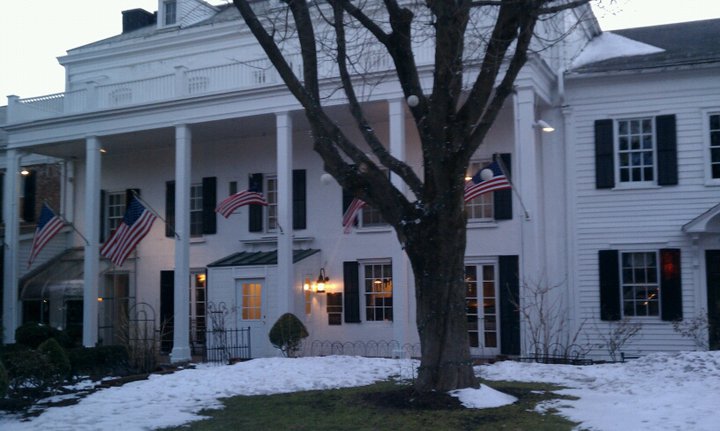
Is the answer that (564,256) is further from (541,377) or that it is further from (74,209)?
(74,209)

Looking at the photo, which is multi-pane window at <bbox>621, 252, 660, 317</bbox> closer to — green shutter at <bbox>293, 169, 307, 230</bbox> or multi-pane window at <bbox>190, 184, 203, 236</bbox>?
green shutter at <bbox>293, 169, 307, 230</bbox>

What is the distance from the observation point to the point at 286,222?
18.6m

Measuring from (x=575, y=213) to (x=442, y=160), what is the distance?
9592 mm

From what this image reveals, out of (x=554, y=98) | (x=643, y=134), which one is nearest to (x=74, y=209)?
(x=554, y=98)

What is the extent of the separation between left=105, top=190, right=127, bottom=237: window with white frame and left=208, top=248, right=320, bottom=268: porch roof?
15.0 ft

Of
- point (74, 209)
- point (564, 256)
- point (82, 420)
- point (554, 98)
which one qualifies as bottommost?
point (82, 420)

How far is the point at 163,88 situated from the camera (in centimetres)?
2081

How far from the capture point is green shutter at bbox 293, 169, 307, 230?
2133 centimetres

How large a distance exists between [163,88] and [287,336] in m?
7.90

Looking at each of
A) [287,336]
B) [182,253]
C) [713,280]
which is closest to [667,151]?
[713,280]

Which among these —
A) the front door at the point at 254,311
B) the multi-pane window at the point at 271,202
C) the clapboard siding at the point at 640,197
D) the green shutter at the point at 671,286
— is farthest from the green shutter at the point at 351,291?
the green shutter at the point at 671,286

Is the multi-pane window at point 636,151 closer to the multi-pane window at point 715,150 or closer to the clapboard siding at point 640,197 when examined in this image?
the clapboard siding at point 640,197

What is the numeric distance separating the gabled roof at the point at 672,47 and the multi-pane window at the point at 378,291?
6722 millimetres

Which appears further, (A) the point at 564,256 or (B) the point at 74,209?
(B) the point at 74,209
